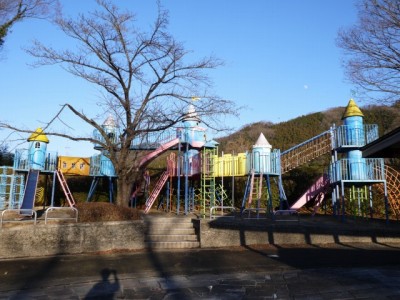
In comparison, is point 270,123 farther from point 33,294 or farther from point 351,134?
point 33,294

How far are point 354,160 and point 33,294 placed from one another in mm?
14324

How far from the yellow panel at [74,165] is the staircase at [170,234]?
10.1 meters

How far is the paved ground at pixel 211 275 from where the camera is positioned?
21.4ft

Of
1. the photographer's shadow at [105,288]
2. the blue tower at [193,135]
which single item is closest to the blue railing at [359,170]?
the blue tower at [193,135]

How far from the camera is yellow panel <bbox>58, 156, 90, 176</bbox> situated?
72.0 ft

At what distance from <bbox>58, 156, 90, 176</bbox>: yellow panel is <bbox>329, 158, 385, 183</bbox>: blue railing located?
554 inches

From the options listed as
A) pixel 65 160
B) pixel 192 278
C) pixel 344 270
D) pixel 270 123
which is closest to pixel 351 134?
pixel 344 270

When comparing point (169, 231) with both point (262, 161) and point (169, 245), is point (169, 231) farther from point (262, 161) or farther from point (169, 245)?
point (262, 161)

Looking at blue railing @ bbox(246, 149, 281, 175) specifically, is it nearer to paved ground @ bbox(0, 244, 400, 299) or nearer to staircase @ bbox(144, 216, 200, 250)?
staircase @ bbox(144, 216, 200, 250)

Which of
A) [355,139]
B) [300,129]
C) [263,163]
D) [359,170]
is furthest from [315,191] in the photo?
[300,129]

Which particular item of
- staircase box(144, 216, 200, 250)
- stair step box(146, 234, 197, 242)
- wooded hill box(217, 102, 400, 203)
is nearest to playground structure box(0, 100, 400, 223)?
staircase box(144, 216, 200, 250)

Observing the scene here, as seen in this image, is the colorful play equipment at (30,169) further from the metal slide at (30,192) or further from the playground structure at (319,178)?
the playground structure at (319,178)

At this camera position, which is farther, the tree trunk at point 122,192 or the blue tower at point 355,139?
the blue tower at point 355,139

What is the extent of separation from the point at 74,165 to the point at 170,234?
11409 mm
